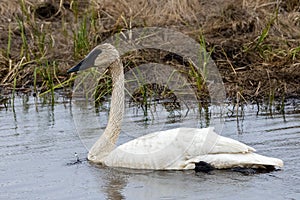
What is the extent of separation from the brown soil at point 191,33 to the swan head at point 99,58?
2739mm

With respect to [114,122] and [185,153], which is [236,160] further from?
[114,122]

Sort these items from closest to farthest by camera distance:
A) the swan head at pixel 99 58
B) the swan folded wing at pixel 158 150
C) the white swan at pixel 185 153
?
the white swan at pixel 185 153 → the swan folded wing at pixel 158 150 → the swan head at pixel 99 58

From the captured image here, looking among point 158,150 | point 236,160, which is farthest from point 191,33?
point 236,160

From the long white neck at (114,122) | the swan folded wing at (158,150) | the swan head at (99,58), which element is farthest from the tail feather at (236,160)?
the swan head at (99,58)

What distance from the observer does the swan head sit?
8.25m

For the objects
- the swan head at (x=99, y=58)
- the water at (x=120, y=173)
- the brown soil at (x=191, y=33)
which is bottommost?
the water at (x=120, y=173)

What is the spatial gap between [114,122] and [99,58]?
2.18 ft

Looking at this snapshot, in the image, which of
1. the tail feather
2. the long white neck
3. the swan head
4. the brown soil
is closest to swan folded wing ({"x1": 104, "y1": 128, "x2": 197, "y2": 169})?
the tail feather

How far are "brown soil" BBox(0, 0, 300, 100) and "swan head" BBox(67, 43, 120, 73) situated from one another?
274 centimetres

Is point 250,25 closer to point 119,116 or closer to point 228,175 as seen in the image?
point 119,116

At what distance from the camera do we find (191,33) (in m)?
13.8

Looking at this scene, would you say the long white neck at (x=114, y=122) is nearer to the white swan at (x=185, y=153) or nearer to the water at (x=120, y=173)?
the water at (x=120, y=173)

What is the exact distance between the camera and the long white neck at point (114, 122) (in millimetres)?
8297

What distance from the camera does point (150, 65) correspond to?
41.1ft
